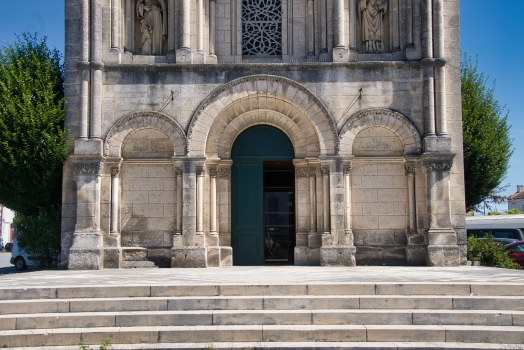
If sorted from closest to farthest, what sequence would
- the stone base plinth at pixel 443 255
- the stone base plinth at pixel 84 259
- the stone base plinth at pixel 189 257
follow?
the stone base plinth at pixel 84 259, the stone base plinth at pixel 443 255, the stone base plinth at pixel 189 257

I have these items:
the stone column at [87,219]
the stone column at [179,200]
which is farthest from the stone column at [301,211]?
the stone column at [87,219]

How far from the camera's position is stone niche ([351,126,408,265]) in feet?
44.2

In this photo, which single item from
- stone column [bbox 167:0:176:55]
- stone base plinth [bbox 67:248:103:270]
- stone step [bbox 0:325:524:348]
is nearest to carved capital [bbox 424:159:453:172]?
stone step [bbox 0:325:524:348]

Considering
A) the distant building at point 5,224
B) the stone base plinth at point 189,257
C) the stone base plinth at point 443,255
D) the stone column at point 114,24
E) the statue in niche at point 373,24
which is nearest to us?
the stone base plinth at point 443,255

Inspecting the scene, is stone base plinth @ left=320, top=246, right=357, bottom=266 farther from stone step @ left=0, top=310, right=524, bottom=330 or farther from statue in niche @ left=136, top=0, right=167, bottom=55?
statue in niche @ left=136, top=0, right=167, bottom=55

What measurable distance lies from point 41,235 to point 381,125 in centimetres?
1043

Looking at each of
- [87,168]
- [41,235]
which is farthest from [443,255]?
[41,235]

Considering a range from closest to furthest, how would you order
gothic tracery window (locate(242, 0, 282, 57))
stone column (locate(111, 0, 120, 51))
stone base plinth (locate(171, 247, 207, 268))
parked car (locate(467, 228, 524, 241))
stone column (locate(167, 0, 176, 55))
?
stone base plinth (locate(171, 247, 207, 268))
stone column (locate(111, 0, 120, 51))
stone column (locate(167, 0, 176, 55))
gothic tracery window (locate(242, 0, 282, 57))
parked car (locate(467, 228, 524, 241))

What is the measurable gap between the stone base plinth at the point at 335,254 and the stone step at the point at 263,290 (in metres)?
4.29

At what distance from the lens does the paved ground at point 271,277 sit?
9422mm

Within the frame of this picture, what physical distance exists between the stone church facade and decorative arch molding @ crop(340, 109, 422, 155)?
0.03 meters

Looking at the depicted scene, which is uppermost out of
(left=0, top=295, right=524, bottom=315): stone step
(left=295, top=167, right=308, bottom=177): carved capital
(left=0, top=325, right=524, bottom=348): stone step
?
(left=295, top=167, right=308, bottom=177): carved capital

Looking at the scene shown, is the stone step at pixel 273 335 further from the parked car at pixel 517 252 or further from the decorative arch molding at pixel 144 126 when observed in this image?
the parked car at pixel 517 252

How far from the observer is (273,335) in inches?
301
